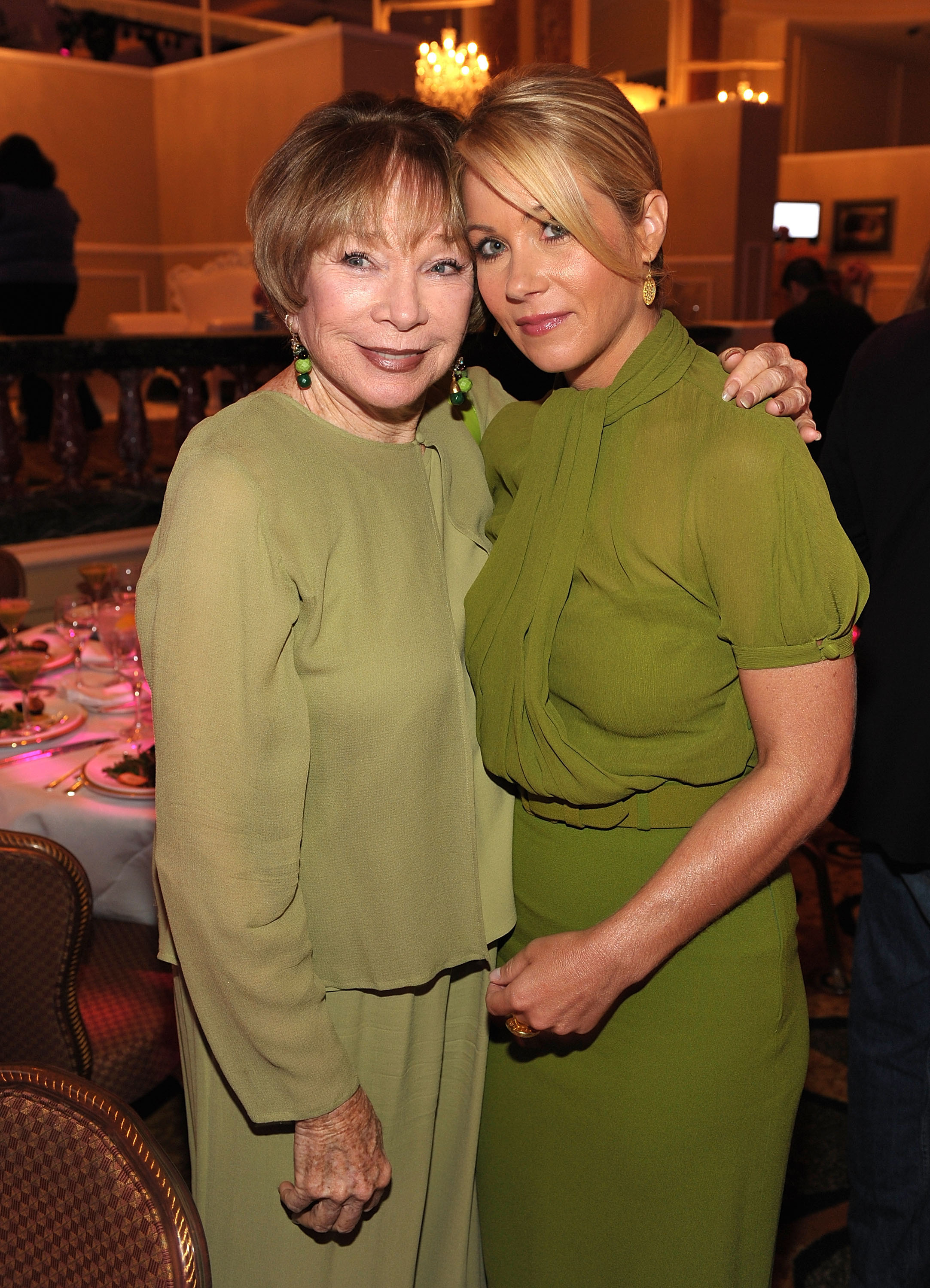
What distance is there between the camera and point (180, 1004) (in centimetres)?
148

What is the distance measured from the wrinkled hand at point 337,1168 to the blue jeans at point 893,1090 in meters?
1.07

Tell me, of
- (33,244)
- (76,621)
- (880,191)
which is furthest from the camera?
(880,191)

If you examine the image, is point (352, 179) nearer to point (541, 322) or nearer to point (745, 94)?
point (541, 322)

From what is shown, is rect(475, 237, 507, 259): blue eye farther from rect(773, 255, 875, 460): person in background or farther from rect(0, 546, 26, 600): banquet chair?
rect(773, 255, 875, 460): person in background

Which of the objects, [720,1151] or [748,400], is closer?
[748,400]

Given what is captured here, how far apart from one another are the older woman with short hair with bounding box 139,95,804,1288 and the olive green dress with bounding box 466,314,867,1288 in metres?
0.08

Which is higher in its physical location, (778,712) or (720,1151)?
(778,712)

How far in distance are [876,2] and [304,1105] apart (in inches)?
605

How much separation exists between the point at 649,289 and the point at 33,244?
623 cm

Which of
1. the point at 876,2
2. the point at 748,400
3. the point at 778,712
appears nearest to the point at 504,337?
the point at 748,400

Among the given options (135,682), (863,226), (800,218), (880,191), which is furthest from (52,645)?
(880,191)

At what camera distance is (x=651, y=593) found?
4.31 feet

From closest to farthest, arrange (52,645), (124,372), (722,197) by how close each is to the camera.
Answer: (52,645) < (124,372) < (722,197)

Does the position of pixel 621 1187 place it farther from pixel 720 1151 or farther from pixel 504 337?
pixel 504 337
